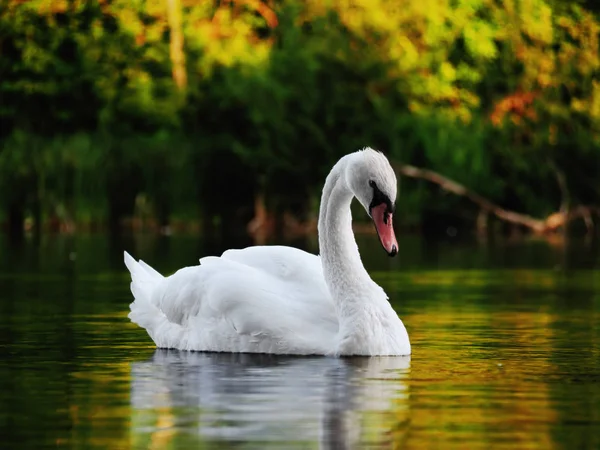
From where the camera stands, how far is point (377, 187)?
11234 millimetres

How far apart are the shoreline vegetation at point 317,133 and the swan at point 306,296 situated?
21241 millimetres

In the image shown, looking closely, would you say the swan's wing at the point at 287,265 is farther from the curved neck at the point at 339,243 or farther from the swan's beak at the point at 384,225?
the swan's beak at the point at 384,225

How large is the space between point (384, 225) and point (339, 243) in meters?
0.69

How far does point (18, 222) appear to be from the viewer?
34125mm

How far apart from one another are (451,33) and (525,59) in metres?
4.26

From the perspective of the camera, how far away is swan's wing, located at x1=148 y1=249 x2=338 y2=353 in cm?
1127

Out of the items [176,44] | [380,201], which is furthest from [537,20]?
[380,201]

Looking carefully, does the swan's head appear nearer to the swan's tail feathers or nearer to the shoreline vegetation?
the swan's tail feathers

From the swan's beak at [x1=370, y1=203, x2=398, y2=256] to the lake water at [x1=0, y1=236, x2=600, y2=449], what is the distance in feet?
2.30

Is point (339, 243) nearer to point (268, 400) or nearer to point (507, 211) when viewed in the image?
point (268, 400)

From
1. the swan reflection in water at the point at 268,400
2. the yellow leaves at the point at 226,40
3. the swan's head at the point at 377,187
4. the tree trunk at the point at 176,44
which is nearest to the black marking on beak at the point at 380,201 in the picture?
the swan's head at the point at 377,187

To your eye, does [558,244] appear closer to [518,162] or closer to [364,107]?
[518,162]

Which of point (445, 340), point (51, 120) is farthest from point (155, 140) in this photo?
point (445, 340)

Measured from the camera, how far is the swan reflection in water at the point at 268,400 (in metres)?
7.85
